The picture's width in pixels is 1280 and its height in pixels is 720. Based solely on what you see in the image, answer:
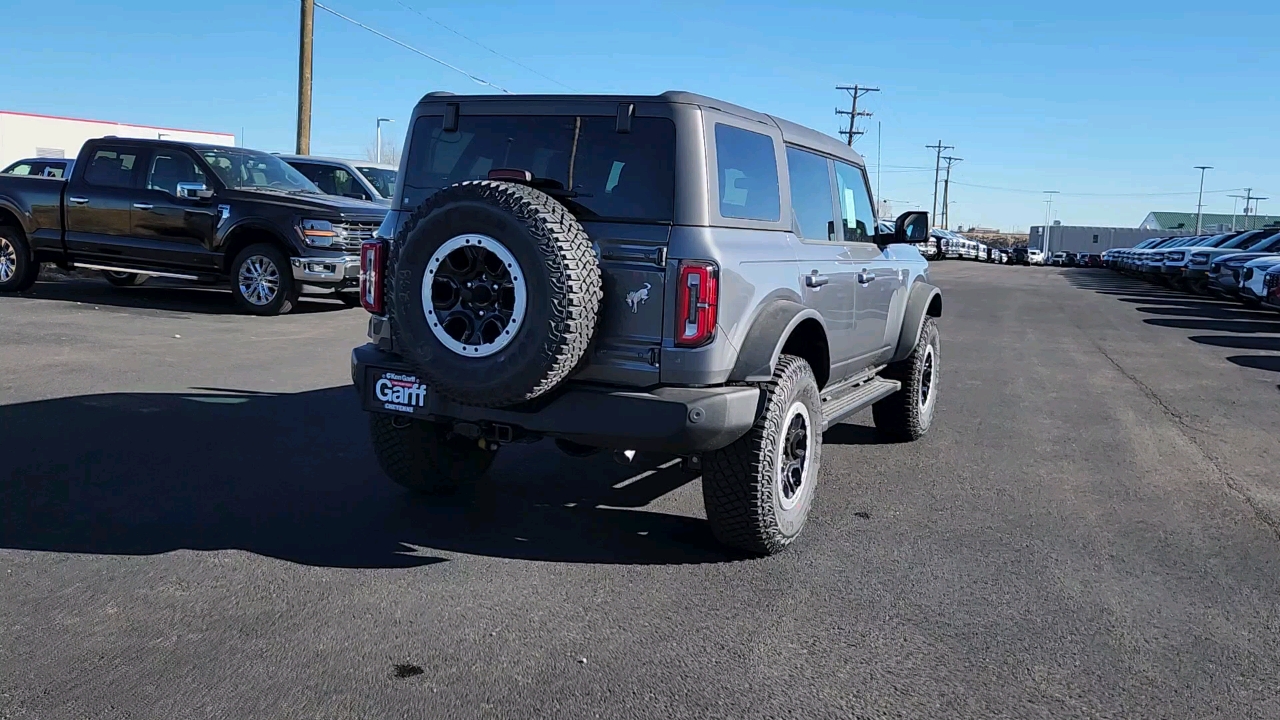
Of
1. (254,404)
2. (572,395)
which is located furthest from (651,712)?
(254,404)

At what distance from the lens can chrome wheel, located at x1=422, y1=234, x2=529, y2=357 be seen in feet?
13.9

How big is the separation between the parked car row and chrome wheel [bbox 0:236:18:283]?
706 inches

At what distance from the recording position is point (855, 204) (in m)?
6.72

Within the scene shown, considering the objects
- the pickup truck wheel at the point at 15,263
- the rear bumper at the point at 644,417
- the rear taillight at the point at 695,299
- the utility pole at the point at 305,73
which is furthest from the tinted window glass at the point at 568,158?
the utility pole at the point at 305,73

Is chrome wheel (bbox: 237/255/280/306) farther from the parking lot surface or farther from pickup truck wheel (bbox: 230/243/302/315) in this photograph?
the parking lot surface

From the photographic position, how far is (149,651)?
3633 mm

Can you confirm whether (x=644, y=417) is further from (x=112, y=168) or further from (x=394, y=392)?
(x=112, y=168)

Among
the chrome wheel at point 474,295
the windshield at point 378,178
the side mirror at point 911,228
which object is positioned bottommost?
the chrome wheel at point 474,295

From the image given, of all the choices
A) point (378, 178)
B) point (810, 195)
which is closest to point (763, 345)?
point (810, 195)

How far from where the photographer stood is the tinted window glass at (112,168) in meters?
13.5

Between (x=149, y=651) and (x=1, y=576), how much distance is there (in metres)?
1.08

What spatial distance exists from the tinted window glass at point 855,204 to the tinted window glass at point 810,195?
234 millimetres

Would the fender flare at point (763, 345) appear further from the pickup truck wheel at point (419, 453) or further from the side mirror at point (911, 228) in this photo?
the side mirror at point (911, 228)

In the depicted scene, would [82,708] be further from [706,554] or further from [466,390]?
[706,554]
